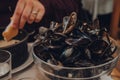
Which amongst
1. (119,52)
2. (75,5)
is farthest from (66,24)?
(75,5)

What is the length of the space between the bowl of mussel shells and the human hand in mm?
128

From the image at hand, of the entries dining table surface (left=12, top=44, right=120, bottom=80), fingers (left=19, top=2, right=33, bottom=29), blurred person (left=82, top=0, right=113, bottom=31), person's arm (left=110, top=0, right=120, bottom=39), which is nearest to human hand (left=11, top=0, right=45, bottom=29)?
fingers (left=19, top=2, right=33, bottom=29)

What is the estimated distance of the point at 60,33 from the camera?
0.64 meters

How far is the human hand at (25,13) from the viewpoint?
0.76 m

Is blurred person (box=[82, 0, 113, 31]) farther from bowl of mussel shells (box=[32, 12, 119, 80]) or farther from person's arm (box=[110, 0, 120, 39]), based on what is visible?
bowl of mussel shells (box=[32, 12, 119, 80])

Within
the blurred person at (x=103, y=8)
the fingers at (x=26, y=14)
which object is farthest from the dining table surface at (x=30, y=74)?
Answer: the blurred person at (x=103, y=8)

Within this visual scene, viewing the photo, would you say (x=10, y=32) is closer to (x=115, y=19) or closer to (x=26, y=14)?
(x=26, y=14)

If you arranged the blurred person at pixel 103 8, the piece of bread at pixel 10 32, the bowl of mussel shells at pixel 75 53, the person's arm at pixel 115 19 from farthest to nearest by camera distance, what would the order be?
the blurred person at pixel 103 8 → the person's arm at pixel 115 19 → the piece of bread at pixel 10 32 → the bowl of mussel shells at pixel 75 53

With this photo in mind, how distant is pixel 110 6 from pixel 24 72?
1705 millimetres

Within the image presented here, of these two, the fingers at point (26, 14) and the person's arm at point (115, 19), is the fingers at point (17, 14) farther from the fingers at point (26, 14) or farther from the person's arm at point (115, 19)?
the person's arm at point (115, 19)

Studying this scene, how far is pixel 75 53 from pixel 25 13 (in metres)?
0.25

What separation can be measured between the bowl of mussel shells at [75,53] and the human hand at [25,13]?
0.13 metres

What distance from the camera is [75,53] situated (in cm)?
60

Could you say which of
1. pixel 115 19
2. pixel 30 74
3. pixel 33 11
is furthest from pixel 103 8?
pixel 30 74
